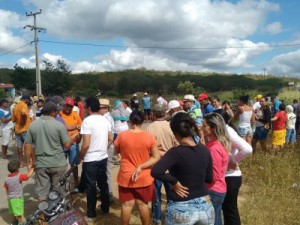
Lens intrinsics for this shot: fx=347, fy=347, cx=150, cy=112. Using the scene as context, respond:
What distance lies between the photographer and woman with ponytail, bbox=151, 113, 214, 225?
2.79 m

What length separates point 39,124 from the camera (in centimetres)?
450

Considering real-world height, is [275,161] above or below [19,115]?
below

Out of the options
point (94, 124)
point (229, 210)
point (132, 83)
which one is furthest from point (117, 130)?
point (132, 83)

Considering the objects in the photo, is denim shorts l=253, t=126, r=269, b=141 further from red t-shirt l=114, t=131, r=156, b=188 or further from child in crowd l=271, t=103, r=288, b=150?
red t-shirt l=114, t=131, r=156, b=188

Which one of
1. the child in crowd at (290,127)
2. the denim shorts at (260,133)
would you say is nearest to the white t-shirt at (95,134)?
the denim shorts at (260,133)

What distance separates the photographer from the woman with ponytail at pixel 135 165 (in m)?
3.95

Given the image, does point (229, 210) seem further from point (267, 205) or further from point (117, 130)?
point (117, 130)

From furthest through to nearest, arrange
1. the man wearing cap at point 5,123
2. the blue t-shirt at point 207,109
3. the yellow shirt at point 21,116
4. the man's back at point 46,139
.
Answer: the man wearing cap at point 5,123 < the blue t-shirt at point 207,109 < the yellow shirt at point 21,116 < the man's back at point 46,139

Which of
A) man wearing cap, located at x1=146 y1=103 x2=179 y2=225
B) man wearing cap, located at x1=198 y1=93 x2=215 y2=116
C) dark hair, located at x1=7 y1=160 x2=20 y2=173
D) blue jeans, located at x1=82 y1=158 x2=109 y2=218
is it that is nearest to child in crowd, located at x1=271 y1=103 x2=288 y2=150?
man wearing cap, located at x1=198 y1=93 x2=215 y2=116

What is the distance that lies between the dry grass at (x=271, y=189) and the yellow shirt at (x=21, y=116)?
15.8 feet

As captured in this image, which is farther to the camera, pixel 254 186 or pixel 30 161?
pixel 254 186

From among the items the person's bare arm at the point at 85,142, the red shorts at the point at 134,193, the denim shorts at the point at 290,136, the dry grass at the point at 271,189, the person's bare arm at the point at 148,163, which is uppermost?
the person's bare arm at the point at 85,142

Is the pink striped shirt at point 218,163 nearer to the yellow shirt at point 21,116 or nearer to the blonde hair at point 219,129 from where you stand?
the blonde hair at point 219,129

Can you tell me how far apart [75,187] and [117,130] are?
1741 mm
